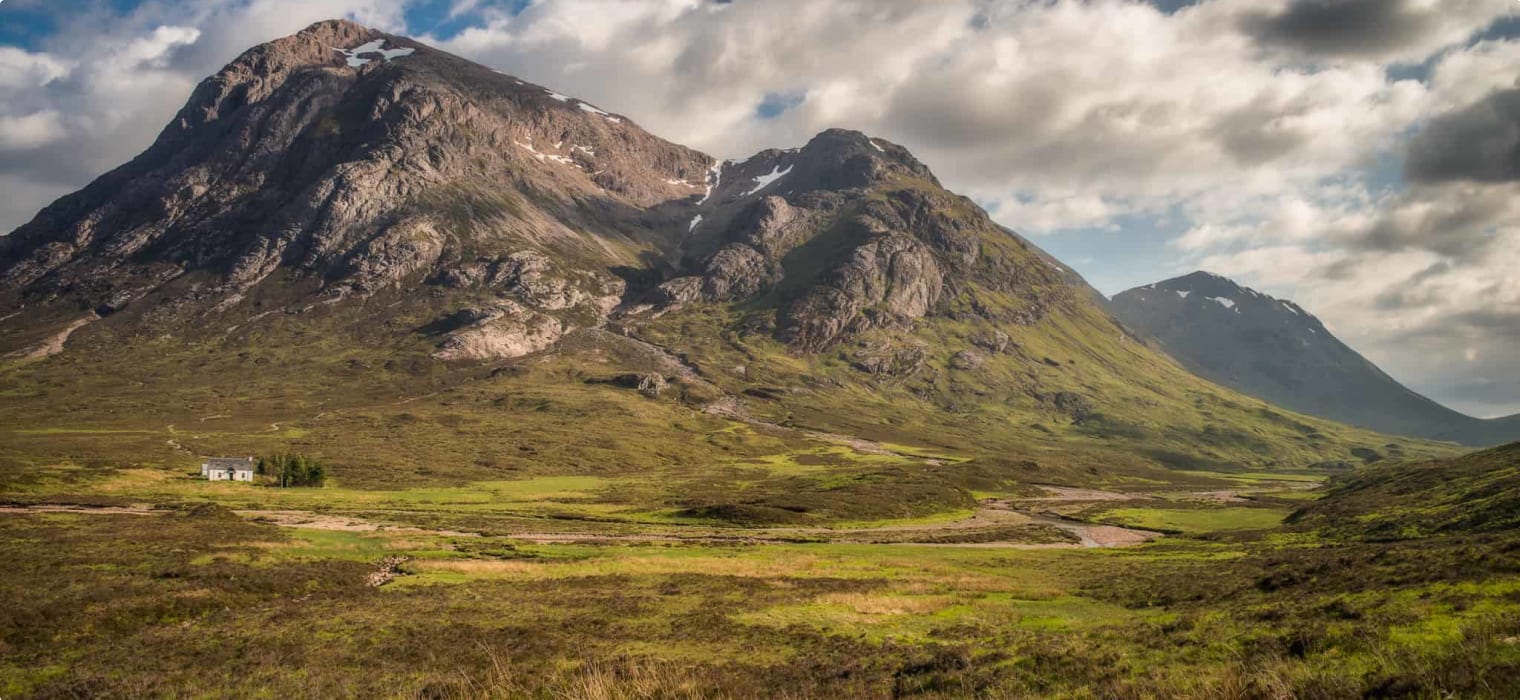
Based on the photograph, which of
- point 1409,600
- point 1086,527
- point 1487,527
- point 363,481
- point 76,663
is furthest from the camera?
point 363,481

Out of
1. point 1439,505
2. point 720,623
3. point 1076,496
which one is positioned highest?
point 1439,505

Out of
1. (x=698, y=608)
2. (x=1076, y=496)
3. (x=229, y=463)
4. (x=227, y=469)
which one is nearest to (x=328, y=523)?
(x=698, y=608)

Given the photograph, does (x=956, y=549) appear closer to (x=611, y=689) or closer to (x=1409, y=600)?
(x=1409, y=600)

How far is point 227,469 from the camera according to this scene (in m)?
126

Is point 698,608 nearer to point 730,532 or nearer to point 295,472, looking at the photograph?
point 730,532

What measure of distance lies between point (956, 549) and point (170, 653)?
235 feet

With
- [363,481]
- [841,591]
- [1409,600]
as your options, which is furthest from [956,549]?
[363,481]

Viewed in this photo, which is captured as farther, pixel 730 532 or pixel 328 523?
pixel 730 532

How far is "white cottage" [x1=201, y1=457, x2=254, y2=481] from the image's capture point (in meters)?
123

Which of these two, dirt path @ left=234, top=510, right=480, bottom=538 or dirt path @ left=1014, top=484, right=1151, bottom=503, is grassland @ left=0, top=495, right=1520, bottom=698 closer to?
dirt path @ left=234, top=510, right=480, bottom=538

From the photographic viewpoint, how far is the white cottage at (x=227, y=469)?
123 meters

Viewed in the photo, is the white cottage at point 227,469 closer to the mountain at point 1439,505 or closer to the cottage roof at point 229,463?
the cottage roof at point 229,463

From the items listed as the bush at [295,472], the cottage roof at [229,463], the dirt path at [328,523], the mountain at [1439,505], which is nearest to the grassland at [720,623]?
the dirt path at [328,523]

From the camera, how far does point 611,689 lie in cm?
1530
